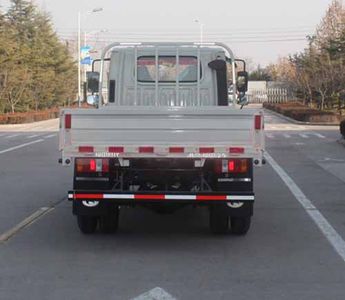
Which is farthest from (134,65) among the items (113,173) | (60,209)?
(113,173)

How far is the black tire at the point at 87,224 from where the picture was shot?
8258 mm

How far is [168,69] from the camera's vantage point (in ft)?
35.6

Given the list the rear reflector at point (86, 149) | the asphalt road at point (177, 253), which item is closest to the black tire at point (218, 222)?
the asphalt road at point (177, 253)

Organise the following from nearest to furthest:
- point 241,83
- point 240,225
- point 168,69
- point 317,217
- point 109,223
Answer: point 240,225 → point 109,223 → point 317,217 → point 168,69 → point 241,83

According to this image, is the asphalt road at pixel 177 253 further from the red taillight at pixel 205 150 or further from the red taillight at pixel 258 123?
the red taillight at pixel 258 123

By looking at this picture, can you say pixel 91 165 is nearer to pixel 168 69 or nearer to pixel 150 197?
pixel 150 197

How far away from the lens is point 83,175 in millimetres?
7566

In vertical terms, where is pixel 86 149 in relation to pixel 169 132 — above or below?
below

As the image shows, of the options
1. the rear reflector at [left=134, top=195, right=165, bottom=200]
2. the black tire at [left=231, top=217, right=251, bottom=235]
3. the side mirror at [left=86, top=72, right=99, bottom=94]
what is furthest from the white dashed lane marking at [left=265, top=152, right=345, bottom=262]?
the side mirror at [left=86, top=72, right=99, bottom=94]

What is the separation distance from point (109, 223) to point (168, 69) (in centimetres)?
337

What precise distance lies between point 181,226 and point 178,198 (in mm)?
1757

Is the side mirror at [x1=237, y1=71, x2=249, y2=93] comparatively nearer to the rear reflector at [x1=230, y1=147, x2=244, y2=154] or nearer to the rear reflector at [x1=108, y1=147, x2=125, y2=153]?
the rear reflector at [x1=230, y1=147, x2=244, y2=154]

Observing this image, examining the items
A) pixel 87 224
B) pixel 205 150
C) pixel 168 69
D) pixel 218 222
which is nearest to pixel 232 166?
pixel 205 150

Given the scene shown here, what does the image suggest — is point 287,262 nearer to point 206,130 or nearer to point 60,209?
point 206,130
